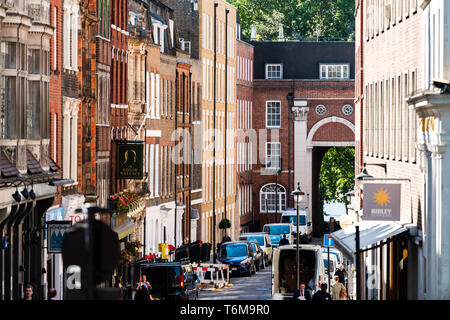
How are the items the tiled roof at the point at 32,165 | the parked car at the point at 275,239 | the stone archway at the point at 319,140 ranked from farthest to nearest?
1. the stone archway at the point at 319,140
2. the parked car at the point at 275,239
3. the tiled roof at the point at 32,165

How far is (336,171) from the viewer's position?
116 m

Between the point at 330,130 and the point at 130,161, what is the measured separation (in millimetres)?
51003

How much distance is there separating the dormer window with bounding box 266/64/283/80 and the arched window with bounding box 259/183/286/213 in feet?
32.1

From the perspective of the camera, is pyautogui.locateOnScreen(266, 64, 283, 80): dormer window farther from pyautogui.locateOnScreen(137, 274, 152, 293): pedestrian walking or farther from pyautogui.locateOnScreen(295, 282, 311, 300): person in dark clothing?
pyautogui.locateOnScreen(295, 282, 311, 300): person in dark clothing

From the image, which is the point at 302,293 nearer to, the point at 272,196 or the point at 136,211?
the point at 136,211

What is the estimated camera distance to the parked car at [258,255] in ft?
216

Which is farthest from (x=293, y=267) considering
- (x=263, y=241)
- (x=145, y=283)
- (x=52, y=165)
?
(x=263, y=241)

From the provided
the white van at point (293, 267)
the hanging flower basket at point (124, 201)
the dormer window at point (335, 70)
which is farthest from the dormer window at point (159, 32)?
the dormer window at point (335, 70)

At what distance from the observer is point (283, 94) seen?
107812 millimetres

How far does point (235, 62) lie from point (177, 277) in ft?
186

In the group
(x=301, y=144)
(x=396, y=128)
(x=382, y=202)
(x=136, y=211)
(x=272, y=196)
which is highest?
(x=301, y=144)

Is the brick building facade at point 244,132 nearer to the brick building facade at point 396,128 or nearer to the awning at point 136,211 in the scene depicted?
the awning at point 136,211

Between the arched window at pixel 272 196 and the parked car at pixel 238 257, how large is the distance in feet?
134
